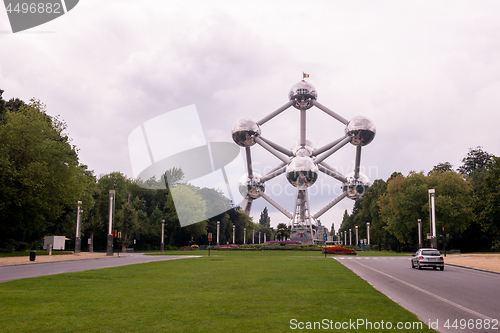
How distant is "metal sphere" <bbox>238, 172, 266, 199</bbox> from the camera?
7488 centimetres

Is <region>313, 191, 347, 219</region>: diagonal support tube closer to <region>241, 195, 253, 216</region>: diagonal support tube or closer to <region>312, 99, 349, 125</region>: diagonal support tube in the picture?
<region>241, 195, 253, 216</region>: diagonal support tube

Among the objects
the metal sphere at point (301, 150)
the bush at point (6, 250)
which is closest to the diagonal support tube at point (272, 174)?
the metal sphere at point (301, 150)

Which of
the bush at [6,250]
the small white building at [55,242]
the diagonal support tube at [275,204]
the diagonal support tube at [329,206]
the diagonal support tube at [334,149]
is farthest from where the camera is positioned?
the diagonal support tube at [329,206]

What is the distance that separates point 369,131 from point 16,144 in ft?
150

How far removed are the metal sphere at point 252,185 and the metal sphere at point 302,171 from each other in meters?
9.59

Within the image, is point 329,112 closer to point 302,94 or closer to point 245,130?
point 302,94

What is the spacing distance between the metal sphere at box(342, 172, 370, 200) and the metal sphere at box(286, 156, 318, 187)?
1149cm

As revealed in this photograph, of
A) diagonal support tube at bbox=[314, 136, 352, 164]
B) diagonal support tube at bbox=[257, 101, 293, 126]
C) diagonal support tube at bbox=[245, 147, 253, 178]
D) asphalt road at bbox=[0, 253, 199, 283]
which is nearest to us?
asphalt road at bbox=[0, 253, 199, 283]

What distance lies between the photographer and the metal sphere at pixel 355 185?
75000mm

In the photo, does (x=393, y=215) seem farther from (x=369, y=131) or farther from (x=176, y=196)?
(x=176, y=196)

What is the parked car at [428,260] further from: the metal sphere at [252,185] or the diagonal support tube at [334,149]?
the metal sphere at [252,185]

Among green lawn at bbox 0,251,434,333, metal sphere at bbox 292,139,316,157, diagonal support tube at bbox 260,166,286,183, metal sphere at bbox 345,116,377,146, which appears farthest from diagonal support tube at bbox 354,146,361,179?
green lawn at bbox 0,251,434,333

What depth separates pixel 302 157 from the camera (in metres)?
65.7

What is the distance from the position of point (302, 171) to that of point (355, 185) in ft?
50.1
